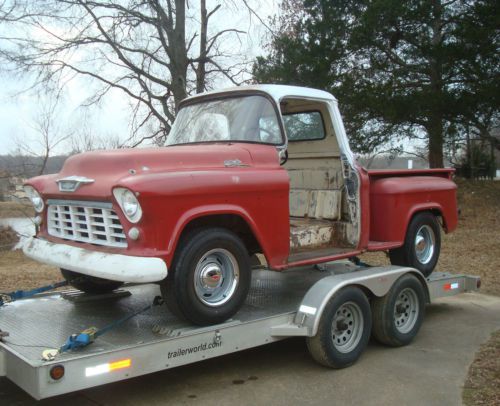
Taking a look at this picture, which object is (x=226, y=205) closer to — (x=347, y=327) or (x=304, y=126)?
(x=347, y=327)

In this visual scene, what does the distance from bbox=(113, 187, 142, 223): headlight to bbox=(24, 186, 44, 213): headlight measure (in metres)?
1.27

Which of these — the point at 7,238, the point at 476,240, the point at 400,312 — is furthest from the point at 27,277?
the point at 476,240

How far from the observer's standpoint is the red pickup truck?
12.7 feet

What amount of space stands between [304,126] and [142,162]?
8.50 ft

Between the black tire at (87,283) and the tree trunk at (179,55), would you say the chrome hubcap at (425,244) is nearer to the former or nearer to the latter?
the black tire at (87,283)

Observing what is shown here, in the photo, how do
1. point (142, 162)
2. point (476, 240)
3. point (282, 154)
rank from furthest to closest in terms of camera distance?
1. point (476, 240)
2. point (282, 154)
3. point (142, 162)

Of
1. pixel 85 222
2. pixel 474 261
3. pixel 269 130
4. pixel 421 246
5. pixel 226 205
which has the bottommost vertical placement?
pixel 474 261

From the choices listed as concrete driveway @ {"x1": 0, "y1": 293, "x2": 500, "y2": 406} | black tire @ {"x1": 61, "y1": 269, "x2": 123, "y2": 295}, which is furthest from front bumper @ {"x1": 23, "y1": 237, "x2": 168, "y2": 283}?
concrete driveway @ {"x1": 0, "y1": 293, "x2": 500, "y2": 406}

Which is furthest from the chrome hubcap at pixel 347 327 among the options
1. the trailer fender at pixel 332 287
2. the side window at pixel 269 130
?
the side window at pixel 269 130

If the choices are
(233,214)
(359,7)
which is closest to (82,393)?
(233,214)

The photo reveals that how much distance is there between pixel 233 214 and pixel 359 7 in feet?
41.2

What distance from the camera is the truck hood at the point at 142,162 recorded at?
4047mm

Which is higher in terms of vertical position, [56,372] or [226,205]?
[226,205]

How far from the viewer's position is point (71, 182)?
4.26m
